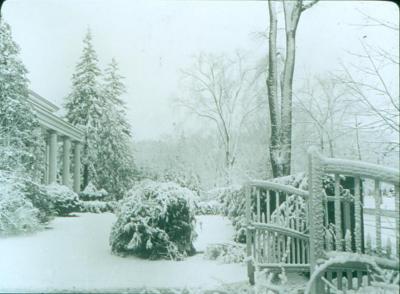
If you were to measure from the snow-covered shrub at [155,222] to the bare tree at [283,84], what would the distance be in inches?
29.9

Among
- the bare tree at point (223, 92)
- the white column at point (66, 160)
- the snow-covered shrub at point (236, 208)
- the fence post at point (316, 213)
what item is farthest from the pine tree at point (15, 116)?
the fence post at point (316, 213)

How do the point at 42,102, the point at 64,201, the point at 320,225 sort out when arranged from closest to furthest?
the point at 320,225 → the point at 64,201 → the point at 42,102

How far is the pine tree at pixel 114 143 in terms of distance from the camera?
2924 mm

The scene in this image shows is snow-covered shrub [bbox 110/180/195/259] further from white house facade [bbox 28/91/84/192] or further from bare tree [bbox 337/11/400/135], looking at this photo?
bare tree [bbox 337/11/400/135]

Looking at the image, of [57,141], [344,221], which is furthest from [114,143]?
[344,221]

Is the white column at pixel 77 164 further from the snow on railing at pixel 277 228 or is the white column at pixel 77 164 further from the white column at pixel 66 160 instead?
the snow on railing at pixel 277 228

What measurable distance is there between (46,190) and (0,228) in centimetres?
47

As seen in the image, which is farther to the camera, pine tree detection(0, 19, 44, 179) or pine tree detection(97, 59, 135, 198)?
pine tree detection(0, 19, 44, 179)

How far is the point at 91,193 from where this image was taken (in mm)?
2902

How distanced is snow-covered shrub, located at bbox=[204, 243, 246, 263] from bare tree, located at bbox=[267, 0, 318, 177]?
61cm

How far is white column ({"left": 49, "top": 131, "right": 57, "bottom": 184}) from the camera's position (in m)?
2.97

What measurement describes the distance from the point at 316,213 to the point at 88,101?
1876mm

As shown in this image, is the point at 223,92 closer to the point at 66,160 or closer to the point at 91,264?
the point at 66,160

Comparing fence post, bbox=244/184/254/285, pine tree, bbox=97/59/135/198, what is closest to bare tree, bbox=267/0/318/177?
fence post, bbox=244/184/254/285
